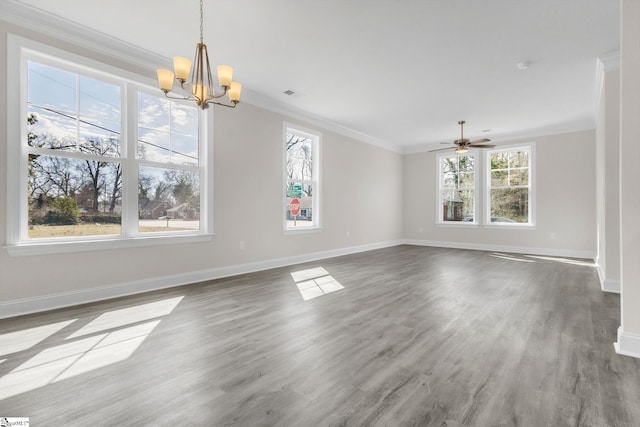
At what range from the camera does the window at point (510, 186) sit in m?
7.41

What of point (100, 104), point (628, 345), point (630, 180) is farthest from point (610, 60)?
point (100, 104)

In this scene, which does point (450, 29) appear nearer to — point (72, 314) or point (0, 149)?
point (0, 149)

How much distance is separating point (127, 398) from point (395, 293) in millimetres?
2943

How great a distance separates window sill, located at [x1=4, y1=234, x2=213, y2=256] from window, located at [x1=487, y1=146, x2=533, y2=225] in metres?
7.11

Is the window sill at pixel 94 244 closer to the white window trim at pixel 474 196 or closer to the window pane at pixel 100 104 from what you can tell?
the window pane at pixel 100 104

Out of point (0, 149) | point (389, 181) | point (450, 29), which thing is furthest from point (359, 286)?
point (389, 181)

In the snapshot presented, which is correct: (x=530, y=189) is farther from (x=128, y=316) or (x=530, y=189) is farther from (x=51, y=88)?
(x=51, y=88)

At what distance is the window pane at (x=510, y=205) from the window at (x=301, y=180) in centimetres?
480

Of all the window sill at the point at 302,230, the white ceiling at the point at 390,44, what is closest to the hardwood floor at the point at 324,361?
the window sill at the point at 302,230

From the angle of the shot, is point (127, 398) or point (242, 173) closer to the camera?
point (127, 398)

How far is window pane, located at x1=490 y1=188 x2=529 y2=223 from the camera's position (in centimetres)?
745

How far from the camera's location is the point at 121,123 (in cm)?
370

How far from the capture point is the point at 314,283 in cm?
434

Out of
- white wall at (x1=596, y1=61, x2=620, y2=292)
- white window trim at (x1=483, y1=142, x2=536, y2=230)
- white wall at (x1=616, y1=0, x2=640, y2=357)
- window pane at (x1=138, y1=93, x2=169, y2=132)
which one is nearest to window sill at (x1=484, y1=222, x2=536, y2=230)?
white window trim at (x1=483, y1=142, x2=536, y2=230)
